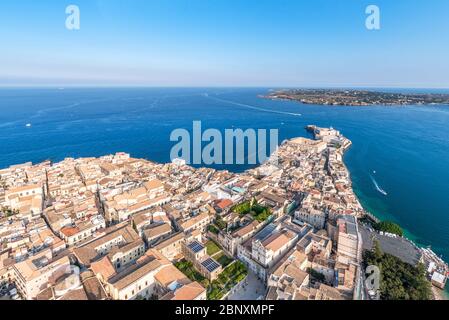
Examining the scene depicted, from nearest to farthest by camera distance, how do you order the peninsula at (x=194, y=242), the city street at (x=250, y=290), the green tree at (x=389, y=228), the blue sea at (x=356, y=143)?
the peninsula at (x=194, y=242) < the city street at (x=250, y=290) < the green tree at (x=389, y=228) < the blue sea at (x=356, y=143)

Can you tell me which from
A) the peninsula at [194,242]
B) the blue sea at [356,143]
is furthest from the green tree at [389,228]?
the blue sea at [356,143]

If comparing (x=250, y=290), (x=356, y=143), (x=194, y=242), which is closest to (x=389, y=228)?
(x=250, y=290)

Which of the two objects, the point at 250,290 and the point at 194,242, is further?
the point at 194,242

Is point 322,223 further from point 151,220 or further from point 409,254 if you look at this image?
point 151,220

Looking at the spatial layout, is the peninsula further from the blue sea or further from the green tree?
the blue sea

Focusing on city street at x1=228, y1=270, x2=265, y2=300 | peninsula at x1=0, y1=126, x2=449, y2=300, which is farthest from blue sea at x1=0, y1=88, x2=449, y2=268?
city street at x1=228, y1=270, x2=265, y2=300

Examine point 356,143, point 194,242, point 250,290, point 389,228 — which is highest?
point 356,143

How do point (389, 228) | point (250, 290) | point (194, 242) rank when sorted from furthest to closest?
point (389, 228)
point (194, 242)
point (250, 290)

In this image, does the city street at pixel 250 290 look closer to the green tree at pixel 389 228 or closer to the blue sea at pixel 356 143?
the green tree at pixel 389 228

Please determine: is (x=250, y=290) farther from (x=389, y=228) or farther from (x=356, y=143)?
(x=356, y=143)

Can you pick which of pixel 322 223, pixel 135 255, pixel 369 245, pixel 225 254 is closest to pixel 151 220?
pixel 135 255

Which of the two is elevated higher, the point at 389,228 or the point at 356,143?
the point at 356,143
